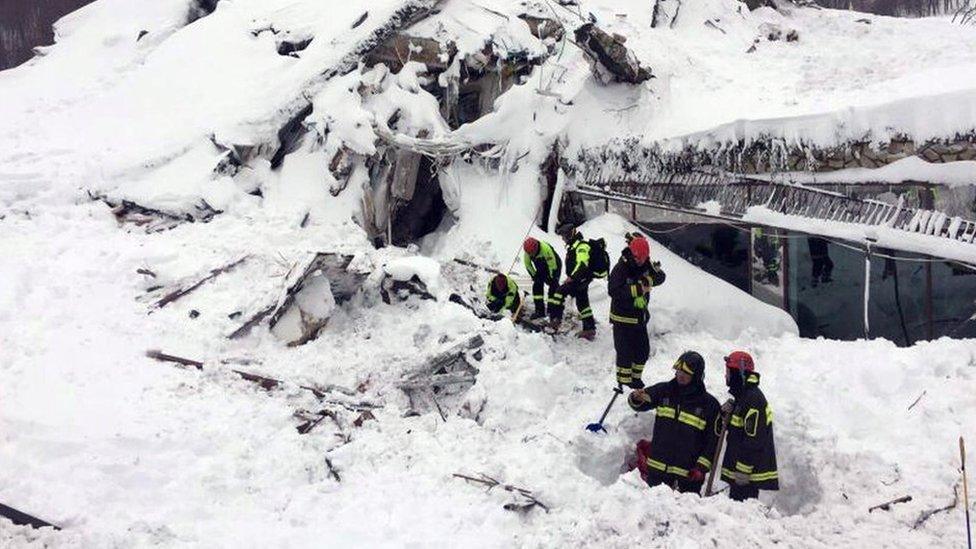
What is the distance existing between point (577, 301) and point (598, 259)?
0.54 metres

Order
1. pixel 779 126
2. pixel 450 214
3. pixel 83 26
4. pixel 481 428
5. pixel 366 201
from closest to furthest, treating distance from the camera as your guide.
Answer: pixel 481 428
pixel 779 126
pixel 366 201
pixel 450 214
pixel 83 26

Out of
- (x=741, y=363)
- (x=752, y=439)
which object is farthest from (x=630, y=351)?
(x=752, y=439)

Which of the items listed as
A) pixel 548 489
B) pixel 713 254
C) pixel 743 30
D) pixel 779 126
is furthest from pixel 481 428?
pixel 743 30

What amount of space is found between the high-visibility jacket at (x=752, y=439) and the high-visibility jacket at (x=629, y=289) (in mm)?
1816

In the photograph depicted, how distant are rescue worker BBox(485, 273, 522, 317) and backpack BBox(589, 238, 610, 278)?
3.35 feet

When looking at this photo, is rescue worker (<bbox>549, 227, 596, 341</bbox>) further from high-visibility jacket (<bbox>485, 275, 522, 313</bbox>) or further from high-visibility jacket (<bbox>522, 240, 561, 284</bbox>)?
high-visibility jacket (<bbox>485, 275, 522, 313</bbox>)

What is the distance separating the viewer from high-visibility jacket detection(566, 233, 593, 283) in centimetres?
779

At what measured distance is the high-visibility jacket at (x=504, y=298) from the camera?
27.2ft

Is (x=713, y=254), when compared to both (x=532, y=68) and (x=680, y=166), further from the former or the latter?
(x=532, y=68)

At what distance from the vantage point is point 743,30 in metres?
14.8

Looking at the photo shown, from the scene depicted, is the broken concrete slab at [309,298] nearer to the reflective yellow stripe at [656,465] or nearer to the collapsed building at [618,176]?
the collapsed building at [618,176]

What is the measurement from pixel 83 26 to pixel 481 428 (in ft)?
57.8

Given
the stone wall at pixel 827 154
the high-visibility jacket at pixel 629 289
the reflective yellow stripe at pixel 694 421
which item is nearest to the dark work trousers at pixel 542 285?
the high-visibility jacket at pixel 629 289

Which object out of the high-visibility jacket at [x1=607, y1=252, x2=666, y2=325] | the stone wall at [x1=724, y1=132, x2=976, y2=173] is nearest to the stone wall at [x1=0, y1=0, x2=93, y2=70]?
the stone wall at [x1=724, y1=132, x2=976, y2=173]
